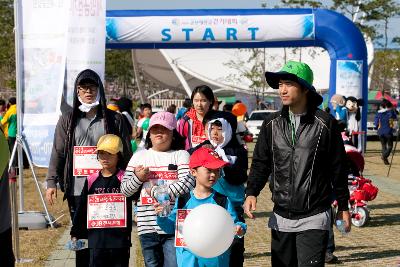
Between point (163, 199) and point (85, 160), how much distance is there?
120cm

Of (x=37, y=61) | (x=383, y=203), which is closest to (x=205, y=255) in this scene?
(x=37, y=61)

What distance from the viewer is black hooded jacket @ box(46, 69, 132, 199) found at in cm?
719

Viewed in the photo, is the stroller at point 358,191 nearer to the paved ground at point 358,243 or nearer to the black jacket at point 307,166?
the paved ground at point 358,243

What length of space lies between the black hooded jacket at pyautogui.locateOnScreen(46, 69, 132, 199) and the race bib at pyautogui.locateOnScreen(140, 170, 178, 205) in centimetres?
57

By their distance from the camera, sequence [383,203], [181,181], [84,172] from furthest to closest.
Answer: [383,203], [84,172], [181,181]

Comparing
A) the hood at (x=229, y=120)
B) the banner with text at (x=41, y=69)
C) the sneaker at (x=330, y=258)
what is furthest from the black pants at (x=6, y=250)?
the banner with text at (x=41, y=69)

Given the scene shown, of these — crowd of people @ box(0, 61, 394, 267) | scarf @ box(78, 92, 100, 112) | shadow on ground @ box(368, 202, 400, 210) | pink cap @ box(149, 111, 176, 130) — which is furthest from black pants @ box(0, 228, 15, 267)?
shadow on ground @ box(368, 202, 400, 210)

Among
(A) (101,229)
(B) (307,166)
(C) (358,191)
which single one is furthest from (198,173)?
(C) (358,191)

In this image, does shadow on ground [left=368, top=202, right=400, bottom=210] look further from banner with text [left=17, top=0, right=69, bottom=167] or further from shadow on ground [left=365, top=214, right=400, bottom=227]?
banner with text [left=17, top=0, right=69, bottom=167]

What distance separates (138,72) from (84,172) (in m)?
67.3

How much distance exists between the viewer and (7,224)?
18.0 feet

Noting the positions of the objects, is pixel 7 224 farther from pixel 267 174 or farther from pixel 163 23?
pixel 163 23

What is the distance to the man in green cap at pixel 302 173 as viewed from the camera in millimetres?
5770

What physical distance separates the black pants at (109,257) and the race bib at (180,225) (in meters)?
0.82
